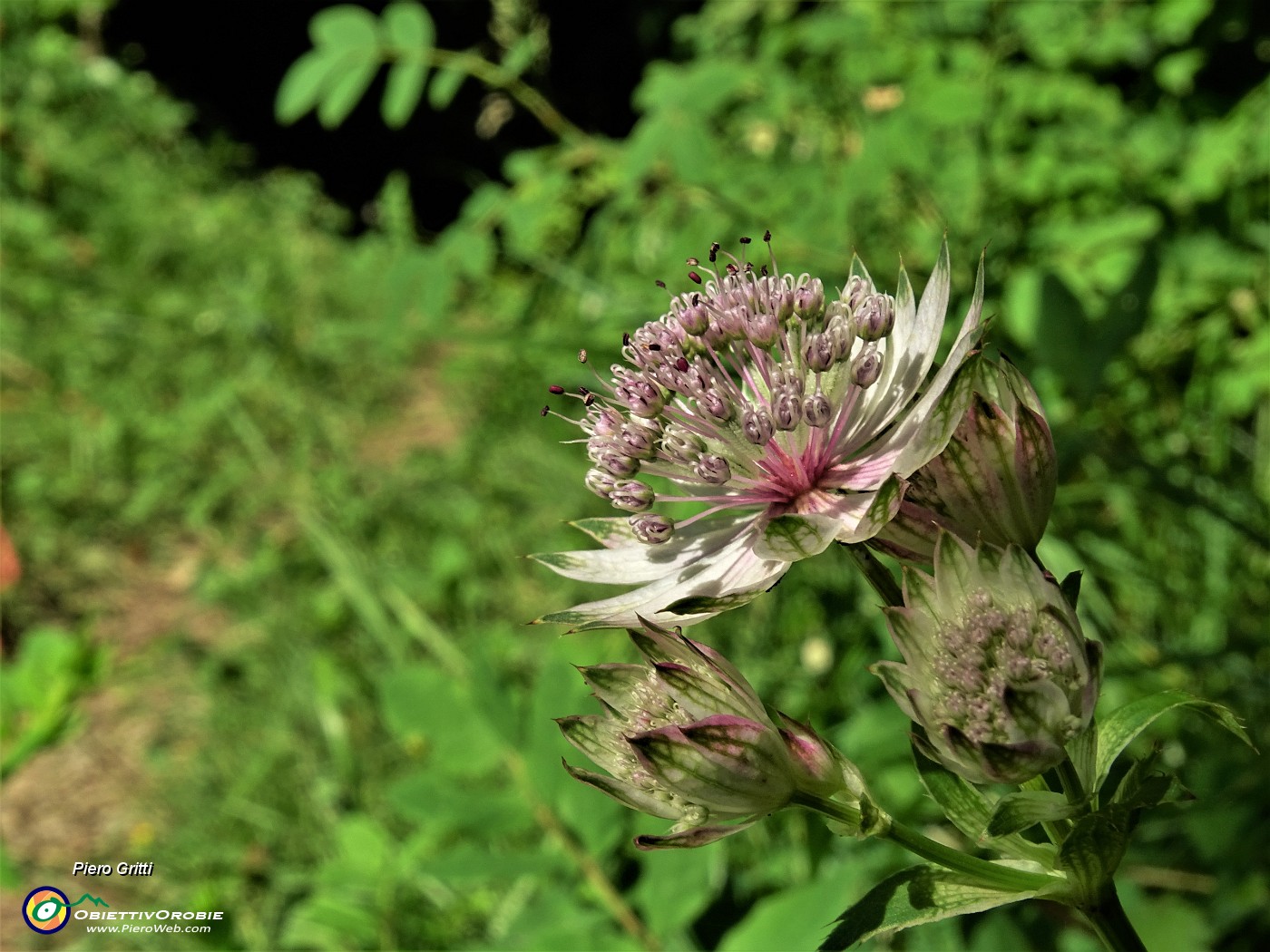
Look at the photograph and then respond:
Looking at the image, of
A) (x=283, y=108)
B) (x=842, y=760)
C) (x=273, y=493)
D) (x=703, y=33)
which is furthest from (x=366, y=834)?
(x=703, y=33)

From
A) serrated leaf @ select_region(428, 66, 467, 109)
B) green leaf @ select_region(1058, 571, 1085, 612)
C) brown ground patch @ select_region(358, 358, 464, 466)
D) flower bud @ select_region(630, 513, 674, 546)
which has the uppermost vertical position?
green leaf @ select_region(1058, 571, 1085, 612)

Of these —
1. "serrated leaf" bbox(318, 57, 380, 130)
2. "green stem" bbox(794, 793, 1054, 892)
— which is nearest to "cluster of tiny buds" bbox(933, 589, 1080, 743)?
"green stem" bbox(794, 793, 1054, 892)

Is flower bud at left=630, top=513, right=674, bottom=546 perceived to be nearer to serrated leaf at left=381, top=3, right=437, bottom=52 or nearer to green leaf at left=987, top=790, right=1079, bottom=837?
green leaf at left=987, top=790, right=1079, bottom=837

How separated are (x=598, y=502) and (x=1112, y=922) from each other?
2044 millimetres

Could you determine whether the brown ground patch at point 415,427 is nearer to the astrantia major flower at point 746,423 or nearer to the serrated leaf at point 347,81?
the serrated leaf at point 347,81

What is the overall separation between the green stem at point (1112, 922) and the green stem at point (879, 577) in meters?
0.25

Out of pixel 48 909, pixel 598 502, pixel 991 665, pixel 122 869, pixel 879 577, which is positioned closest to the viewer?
pixel 991 665

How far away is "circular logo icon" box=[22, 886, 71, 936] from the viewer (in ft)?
7.46

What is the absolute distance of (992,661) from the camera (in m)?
0.76

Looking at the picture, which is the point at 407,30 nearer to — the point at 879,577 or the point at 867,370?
the point at 867,370

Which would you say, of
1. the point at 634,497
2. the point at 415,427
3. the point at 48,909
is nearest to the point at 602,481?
the point at 634,497

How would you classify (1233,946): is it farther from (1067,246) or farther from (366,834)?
(1067,246)

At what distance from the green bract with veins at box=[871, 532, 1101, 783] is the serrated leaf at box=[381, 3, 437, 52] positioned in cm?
200
